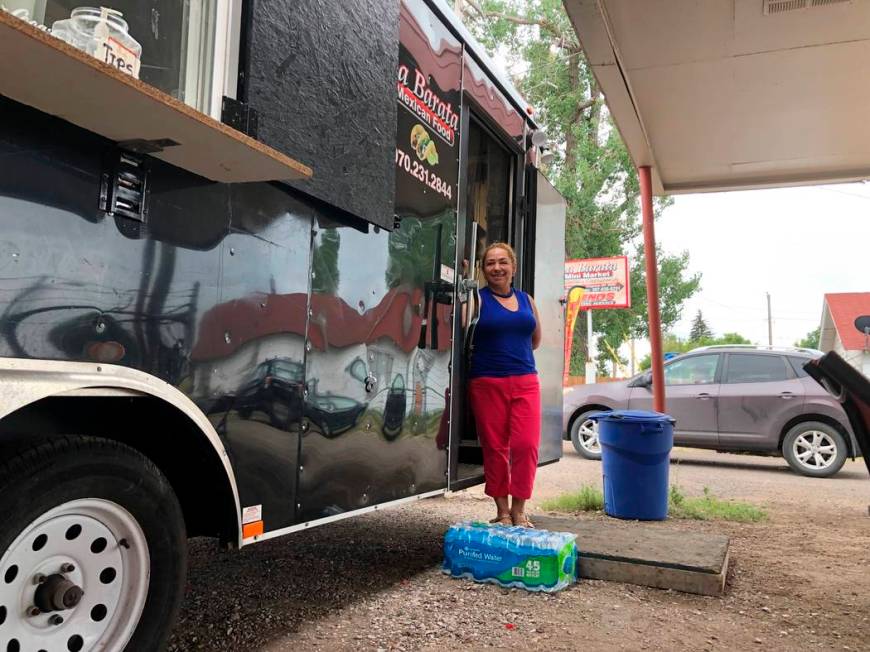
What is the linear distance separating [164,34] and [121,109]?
571 millimetres

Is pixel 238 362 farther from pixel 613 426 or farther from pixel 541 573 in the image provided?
pixel 613 426

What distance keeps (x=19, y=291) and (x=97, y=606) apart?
869 mm

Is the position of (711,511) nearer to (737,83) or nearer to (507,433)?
(507,433)

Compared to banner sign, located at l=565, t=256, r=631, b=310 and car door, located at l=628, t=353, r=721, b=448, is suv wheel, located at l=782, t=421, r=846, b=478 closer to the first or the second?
car door, located at l=628, t=353, r=721, b=448

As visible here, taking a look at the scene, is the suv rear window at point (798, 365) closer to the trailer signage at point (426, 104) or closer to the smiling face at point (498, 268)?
the smiling face at point (498, 268)

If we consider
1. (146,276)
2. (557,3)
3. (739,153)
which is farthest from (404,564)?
(557,3)

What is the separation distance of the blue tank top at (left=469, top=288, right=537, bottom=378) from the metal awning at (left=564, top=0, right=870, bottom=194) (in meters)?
1.96

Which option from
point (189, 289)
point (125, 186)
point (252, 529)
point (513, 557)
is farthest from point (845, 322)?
point (125, 186)

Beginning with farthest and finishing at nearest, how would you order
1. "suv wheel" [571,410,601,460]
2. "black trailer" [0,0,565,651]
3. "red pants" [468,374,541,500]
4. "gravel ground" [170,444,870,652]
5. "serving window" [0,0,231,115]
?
"suv wheel" [571,410,601,460] < "red pants" [468,374,541,500] < "gravel ground" [170,444,870,652] < "serving window" [0,0,231,115] < "black trailer" [0,0,565,651]

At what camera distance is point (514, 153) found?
16.1ft

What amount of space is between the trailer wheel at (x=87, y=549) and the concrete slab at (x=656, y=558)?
2.33 metres

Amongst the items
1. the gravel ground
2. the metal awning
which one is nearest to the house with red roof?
the metal awning

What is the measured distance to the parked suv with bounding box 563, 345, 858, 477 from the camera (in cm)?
890

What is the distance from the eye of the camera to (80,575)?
6.20 ft
